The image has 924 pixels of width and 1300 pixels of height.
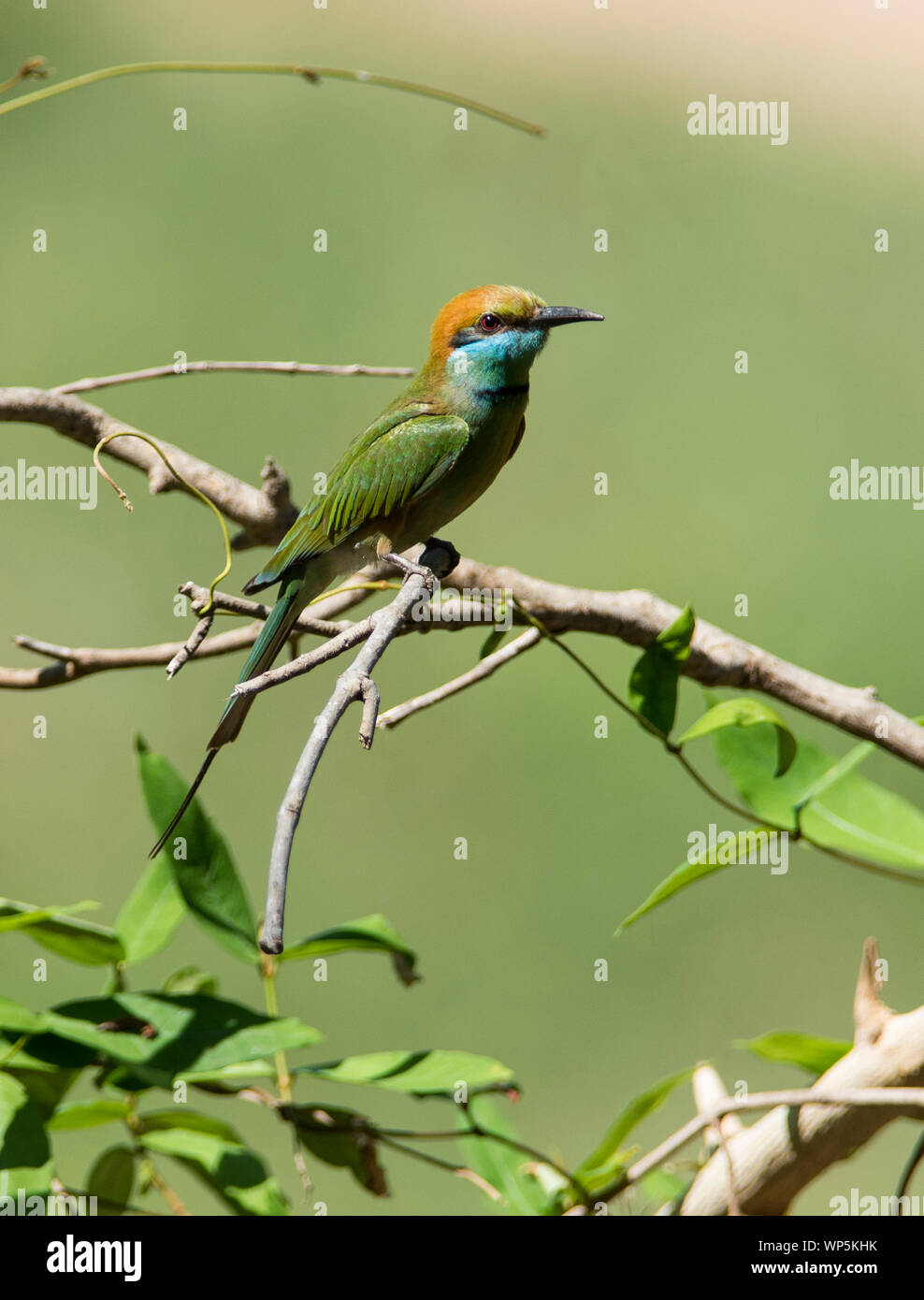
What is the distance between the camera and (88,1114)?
90cm

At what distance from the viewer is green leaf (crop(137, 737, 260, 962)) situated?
0.98 meters

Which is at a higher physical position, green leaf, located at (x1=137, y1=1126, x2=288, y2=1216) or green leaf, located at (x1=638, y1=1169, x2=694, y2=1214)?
green leaf, located at (x1=137, y1=1126, x2=288, y2=1216)

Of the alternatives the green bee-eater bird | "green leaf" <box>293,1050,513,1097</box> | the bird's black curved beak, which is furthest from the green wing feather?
"green leaf" <box>293,1050,513,1097</box>

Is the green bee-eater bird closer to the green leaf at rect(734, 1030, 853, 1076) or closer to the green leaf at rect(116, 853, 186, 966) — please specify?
the green leaf at rect(116, 853, 186, 966)

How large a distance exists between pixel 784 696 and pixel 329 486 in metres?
0.51

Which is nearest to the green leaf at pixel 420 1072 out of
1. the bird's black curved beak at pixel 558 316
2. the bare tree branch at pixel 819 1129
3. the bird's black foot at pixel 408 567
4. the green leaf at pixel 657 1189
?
the bare tree branch at pixel 819 1129

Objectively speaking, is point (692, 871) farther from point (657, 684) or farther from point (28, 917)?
point (28, 917)

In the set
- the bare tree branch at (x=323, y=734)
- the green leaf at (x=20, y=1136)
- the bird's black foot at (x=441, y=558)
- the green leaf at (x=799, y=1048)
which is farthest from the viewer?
the bird's black foot at (x=441, y=558)

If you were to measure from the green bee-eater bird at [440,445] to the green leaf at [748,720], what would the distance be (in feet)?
1.47

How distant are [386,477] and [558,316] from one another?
0.25 meters

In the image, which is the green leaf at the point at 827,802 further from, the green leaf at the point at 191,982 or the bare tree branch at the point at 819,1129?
the green leaf at the point at 191,982

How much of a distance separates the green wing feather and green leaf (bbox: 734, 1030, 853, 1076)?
0.62m

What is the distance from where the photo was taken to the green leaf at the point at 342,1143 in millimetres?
958

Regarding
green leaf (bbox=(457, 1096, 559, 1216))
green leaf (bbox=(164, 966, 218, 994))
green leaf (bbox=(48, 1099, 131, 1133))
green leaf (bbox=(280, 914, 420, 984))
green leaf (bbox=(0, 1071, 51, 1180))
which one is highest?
green leaf (bbox=(280, 914, 420, 984))
